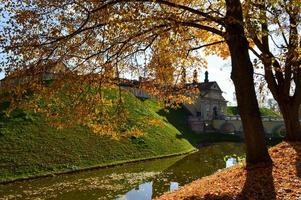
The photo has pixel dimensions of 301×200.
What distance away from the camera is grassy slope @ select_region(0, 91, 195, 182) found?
29.7 metres

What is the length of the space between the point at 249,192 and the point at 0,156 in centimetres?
2322

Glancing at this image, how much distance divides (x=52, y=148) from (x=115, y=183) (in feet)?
31.2

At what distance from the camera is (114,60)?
14664 millimetres

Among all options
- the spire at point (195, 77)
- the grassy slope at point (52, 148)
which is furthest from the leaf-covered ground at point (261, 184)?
the grassy slope at point (52, 148)

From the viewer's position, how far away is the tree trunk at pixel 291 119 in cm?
1834

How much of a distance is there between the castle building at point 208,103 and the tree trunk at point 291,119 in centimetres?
6497

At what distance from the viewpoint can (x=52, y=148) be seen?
33750 millimetres

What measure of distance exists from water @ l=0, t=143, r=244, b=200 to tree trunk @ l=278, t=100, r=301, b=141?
26.2 feet

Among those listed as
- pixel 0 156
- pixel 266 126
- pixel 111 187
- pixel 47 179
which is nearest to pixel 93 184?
pixel 111 187

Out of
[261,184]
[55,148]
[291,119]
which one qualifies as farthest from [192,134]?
[261,184]

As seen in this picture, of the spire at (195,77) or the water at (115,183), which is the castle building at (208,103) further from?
the spire at (195,77)

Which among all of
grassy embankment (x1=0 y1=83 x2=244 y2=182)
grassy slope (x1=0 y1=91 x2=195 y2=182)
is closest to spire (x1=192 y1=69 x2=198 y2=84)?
grassy embankment (x1=0 y1=83 x2=244 y2=182)

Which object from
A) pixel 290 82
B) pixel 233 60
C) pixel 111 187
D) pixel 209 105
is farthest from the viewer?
pixel 209 105

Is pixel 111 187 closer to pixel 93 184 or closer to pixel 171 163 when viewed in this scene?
pixel 93 184
